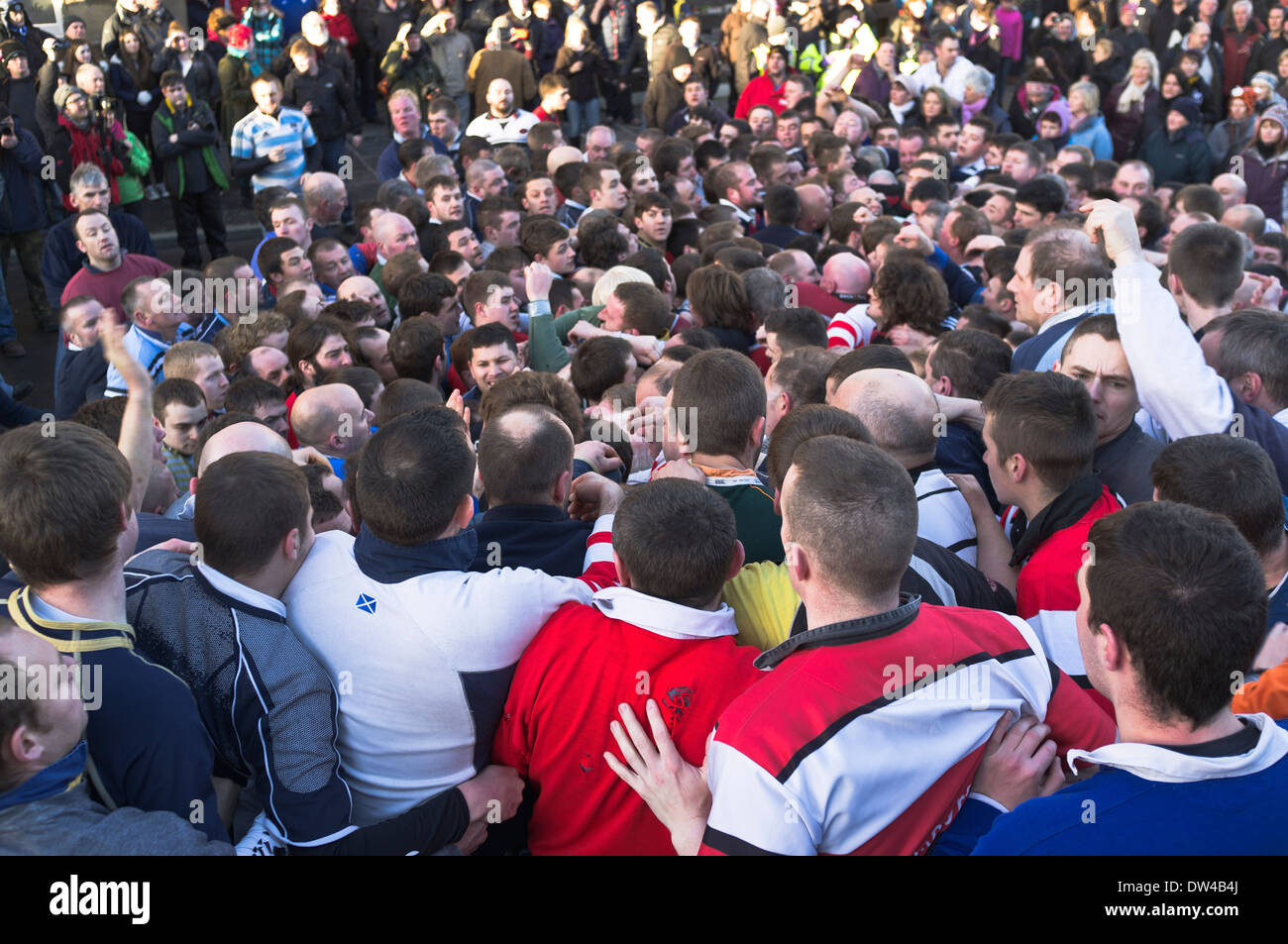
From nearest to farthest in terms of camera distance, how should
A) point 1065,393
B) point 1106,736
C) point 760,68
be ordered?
point 1106,736, point 1065,393, point 760,68

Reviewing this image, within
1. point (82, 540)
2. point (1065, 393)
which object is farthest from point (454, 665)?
point (1065, 393)

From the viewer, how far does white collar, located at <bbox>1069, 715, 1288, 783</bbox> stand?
1657 millimetres

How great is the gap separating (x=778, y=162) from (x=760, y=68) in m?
4.36

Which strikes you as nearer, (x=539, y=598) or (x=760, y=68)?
(x=539, y=598)

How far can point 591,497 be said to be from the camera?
3041 millimetres

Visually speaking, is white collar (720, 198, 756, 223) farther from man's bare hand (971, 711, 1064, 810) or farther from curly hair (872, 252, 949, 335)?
man's bare hand (971, 711, 1064, 810)

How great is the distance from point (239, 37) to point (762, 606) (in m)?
9.12

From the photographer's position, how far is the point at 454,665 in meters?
2.33

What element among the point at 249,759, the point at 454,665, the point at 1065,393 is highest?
the point at 1065,393

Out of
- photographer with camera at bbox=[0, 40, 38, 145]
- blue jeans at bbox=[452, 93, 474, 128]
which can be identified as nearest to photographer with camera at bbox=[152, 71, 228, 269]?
photographer with camera at bbox=[0, 40, 38, 145]

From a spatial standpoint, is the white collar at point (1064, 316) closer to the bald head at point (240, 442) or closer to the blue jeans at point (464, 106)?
the bald head at point (240, 442)

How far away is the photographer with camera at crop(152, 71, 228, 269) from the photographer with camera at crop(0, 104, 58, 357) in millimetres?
979

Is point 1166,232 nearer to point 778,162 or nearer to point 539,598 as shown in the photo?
point 778,162

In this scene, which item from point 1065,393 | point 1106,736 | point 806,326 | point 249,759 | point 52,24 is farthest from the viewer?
point 52,24
